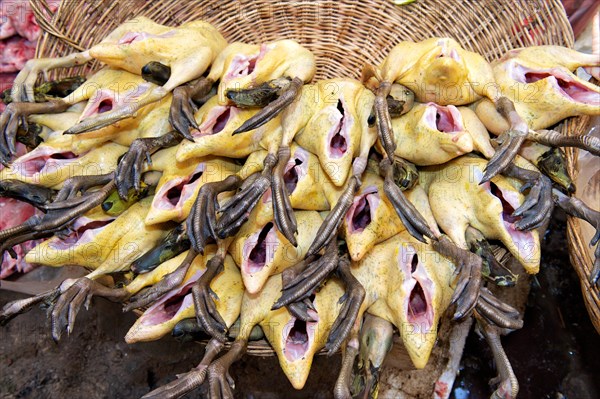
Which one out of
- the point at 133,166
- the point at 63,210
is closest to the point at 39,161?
the point at 63,210

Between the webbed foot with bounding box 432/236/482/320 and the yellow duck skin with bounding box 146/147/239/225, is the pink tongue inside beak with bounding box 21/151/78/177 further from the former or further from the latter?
the webbed foot with bounding box 432/236/482/320

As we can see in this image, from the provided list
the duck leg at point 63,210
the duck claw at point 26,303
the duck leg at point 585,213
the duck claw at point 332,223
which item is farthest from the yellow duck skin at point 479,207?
the duck claw at point 26,303

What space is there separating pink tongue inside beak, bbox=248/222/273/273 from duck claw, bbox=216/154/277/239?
0.31 feet

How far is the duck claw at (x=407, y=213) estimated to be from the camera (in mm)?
1209

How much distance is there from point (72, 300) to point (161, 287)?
8.6 inches

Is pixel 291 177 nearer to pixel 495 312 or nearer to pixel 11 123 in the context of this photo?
pixel 495 312

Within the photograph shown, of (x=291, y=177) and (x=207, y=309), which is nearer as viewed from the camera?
(x=207, y=309)

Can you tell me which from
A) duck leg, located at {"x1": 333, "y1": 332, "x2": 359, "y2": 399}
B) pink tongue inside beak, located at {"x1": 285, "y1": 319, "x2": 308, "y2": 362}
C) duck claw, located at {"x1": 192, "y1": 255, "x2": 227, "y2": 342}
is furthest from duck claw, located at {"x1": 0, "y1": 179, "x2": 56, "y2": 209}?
duck leg, located at {"x1": 333, "y1": 332, "x2": 359, "y2": 399}

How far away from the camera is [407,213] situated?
48.1 inches

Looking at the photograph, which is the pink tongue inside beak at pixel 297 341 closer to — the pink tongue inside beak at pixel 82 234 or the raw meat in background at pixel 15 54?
the pink tongue inside beak at pixel 82 234

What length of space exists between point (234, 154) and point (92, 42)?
28.4 inches

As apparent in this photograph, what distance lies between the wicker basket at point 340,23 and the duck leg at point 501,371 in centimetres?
35

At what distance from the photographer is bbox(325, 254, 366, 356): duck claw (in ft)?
3.88

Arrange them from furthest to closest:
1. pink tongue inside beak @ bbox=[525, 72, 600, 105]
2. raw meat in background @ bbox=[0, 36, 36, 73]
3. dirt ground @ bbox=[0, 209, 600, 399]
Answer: raw meat in background @ bbox=[0, 36, 36, 73] → dirt ground @ bbox=[0, 209, 600, 399] → pink tongue inside beak @ bbox=[525, 72, 600, 105]
